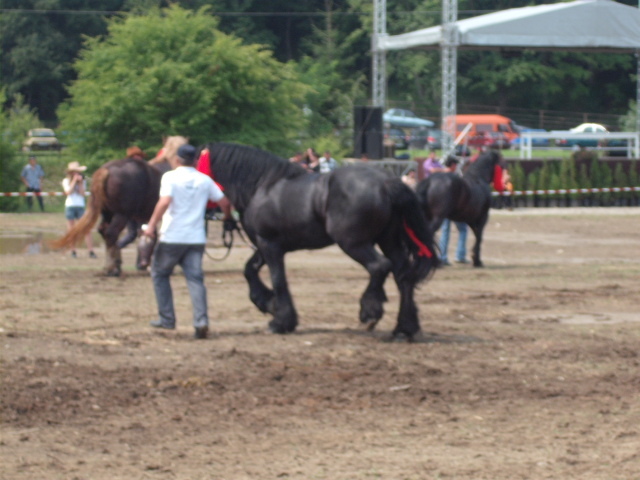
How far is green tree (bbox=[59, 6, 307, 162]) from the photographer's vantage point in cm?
3112

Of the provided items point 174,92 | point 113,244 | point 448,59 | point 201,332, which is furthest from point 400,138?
point 201,332

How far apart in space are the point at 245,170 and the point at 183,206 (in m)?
1.00

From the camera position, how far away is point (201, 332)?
31.4 ft

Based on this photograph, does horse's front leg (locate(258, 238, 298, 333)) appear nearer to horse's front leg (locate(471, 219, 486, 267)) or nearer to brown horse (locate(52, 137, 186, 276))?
brown horse (locate(52, 137, 186, 276))

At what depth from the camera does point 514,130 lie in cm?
5500

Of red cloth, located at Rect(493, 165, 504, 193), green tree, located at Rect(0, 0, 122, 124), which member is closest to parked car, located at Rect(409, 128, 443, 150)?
green tree, located at Rect(0, 0, 122, 124)

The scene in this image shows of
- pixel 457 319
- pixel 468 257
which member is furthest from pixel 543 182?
pixel 457 319

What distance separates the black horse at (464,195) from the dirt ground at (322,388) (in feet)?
8.88

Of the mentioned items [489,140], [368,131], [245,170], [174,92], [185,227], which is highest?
[174,92]

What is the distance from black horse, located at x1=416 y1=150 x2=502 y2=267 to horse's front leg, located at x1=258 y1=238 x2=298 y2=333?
5.49m

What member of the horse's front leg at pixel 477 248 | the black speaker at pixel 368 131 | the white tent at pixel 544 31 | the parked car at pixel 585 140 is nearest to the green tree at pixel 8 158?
the black speaker at pixel 368 131

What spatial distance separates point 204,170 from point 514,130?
1808 inches

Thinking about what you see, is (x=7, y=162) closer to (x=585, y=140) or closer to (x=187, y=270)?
(x=187, y=270)

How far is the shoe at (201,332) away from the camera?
9.55 meters
